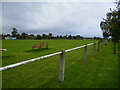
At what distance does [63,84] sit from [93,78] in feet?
3.76

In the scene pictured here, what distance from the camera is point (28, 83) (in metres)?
3.24

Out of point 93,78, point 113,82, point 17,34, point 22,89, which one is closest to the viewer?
point 22,89

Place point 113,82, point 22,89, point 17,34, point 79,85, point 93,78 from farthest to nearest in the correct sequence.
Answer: point 17,34 → point 93,78 → point 113,82 → point 79,85 → point 22,89

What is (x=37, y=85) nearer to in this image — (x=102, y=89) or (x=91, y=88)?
(x=91, y=88)

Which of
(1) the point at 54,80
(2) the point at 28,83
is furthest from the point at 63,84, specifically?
(2) the point at 28,83

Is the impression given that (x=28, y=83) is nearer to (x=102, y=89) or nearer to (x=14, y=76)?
(x=14, y=76)

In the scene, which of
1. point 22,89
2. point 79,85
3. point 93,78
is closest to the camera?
point 22,89

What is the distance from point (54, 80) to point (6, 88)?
141 cm

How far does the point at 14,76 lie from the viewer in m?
3.77

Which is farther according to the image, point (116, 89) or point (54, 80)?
point (54, 80)

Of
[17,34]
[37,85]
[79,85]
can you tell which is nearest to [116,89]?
[79,85]

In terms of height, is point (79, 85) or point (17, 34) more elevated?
point (17, 34)

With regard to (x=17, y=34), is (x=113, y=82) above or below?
below

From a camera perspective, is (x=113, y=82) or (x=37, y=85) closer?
(x=37, y=85)
